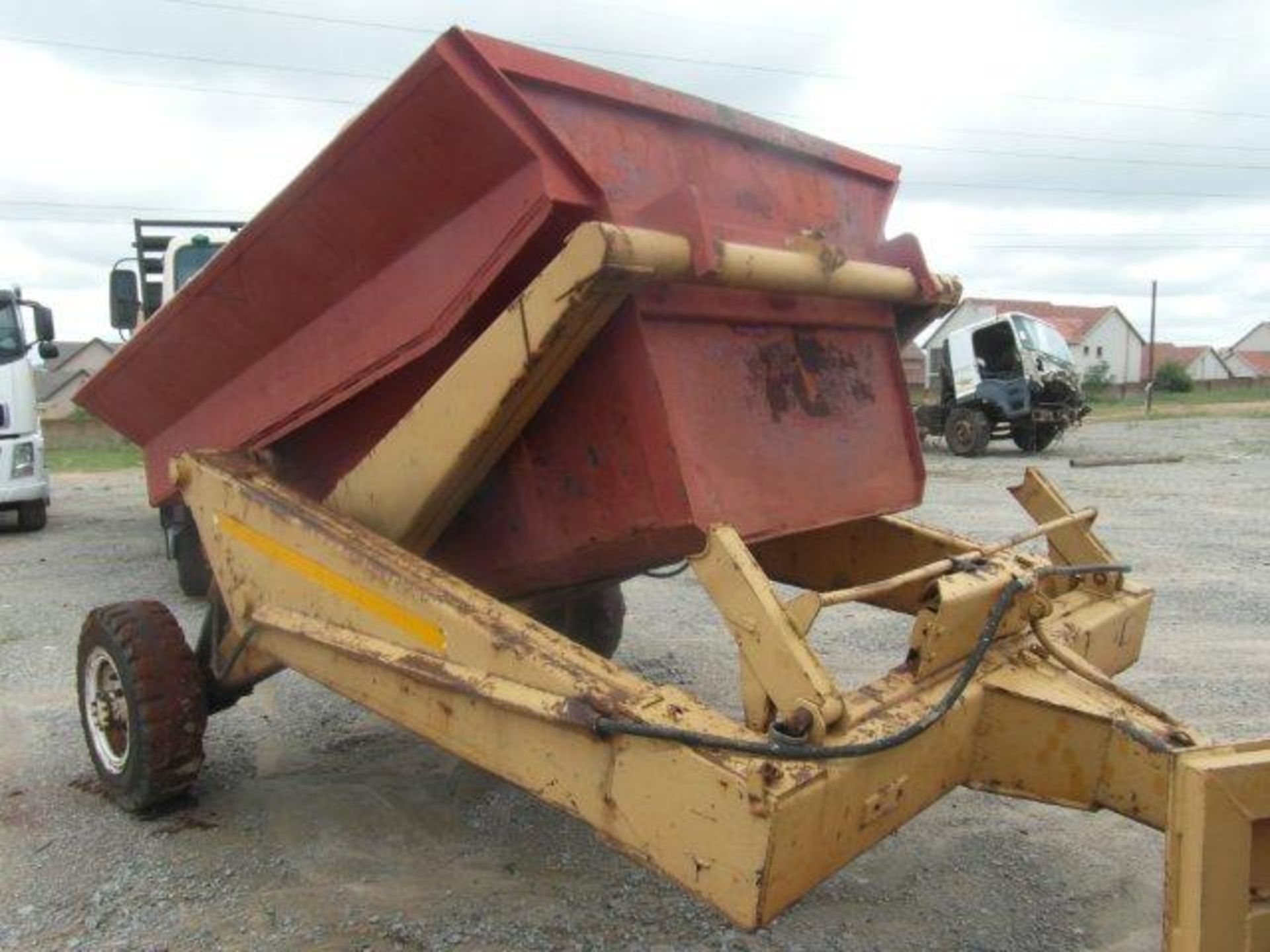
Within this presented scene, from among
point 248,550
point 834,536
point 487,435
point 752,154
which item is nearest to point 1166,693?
point 834,536

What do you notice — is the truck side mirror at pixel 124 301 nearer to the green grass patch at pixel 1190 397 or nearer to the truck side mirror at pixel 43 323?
the truck side mirror at pixel 43 323

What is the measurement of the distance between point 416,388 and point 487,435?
440 millimetres

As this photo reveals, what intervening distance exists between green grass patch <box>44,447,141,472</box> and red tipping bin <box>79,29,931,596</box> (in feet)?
55.0

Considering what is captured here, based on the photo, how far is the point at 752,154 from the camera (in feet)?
10.9

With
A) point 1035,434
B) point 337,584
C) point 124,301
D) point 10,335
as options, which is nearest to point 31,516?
point 10,335

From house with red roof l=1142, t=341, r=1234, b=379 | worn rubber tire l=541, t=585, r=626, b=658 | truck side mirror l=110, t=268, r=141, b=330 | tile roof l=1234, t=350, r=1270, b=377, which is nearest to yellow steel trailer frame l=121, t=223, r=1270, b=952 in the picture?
worn rubber tire l=541, t=585, r=626, b=658

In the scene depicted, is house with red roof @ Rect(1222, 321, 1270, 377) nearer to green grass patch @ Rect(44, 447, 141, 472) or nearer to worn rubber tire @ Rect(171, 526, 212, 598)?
green grass patch @ Rect(44, 447, 141, 472)

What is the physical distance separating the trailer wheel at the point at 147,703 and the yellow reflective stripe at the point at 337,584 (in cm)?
51

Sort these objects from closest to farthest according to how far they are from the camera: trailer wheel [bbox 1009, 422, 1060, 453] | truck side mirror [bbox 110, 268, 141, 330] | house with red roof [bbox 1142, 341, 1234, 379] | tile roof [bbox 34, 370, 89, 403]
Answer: truck side mirror [bbox 110, 268, 141, 330], trailer wheel [bbox 1009, 422, 1060, 453], tile roof [bbox 34, 370, 89, 403], house with red roof [bbox 1142, 341, 1234, 379]

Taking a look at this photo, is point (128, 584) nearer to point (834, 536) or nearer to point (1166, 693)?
point (834, 536)

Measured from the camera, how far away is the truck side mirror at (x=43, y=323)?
10.7 meters

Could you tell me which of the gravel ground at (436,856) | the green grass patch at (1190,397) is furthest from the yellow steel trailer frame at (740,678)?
the green grass patch at (1190,397)

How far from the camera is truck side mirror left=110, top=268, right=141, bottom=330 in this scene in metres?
8.41

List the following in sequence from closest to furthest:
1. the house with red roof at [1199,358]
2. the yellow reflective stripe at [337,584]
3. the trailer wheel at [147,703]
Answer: the yellow reflective stripe at [337,584], the trailer wheel at [147,703], the house with red roof at [1199,358]
